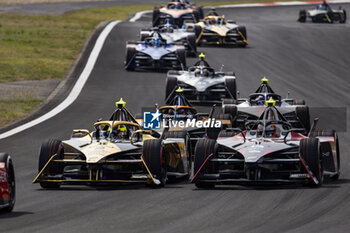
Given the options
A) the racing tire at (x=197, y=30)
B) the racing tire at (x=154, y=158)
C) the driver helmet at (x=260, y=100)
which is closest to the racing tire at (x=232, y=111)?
the driver helmet at (x=260, y=100)

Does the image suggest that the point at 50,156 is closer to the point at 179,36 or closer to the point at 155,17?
the point at 179,36

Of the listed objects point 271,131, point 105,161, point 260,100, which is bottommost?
point 260,100

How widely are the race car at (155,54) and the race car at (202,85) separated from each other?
593cm

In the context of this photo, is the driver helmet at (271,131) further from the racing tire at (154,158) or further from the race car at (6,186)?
the race car at (6,186)

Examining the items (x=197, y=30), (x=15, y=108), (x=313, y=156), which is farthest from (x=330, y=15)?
(x=313, y=156)

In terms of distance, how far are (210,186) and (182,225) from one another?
4250 millimetres

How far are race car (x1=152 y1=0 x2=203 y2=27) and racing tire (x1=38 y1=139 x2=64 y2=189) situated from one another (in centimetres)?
3397

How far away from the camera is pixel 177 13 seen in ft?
171

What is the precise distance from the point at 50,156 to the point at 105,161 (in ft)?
3.71

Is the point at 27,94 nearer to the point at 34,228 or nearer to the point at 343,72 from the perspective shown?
the point at 343,72

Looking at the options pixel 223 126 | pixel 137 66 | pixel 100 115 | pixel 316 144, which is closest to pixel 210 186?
pixel 316 144

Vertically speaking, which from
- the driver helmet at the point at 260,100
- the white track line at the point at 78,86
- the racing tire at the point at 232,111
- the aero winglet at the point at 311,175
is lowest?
the white track line at the point at 78,86

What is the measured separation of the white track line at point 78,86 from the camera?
26.4m

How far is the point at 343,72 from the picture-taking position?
133ft
